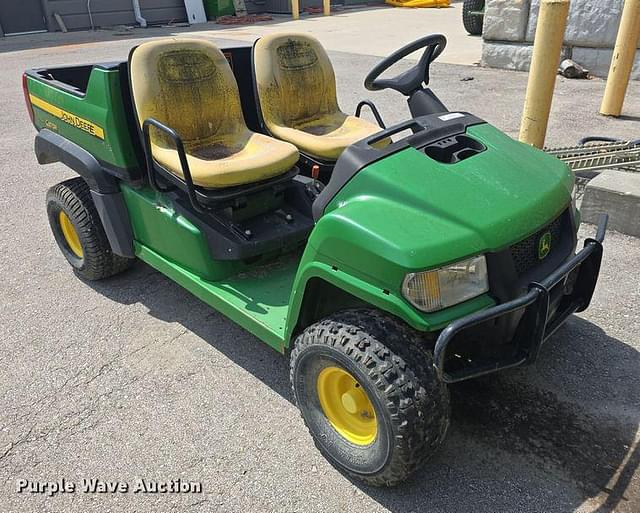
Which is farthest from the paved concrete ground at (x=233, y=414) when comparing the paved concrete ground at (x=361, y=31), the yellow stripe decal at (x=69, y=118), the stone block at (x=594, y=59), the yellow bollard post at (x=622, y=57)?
the paved concrete ground at (x=361, y=31)

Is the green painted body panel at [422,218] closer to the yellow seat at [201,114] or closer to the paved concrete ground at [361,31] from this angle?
the yellow seat at [201,114]

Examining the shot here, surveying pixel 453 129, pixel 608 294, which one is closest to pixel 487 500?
pixel 453 129

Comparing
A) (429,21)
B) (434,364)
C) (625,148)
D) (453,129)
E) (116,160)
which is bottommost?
(429,21)

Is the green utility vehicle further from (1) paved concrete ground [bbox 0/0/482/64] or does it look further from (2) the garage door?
(2) the garage door

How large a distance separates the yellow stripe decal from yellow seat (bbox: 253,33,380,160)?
36.1 inches

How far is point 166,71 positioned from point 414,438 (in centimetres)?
217

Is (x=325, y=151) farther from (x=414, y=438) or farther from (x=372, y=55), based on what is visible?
(x=372, y=55)

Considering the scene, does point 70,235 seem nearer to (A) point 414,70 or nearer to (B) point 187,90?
(B) point 187,90

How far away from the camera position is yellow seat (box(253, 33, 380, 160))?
3.27 metres

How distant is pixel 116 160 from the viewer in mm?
2969

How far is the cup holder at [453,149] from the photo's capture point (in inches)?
86.4

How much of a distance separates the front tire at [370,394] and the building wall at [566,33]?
731 centimetres

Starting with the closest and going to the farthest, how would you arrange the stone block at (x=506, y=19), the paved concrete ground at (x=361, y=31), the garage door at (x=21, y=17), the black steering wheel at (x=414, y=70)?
the black steering wheel at (x=414, y=70) → the stone block at (x=506, y=19) → the paved concrete ground at (x=361, y=31) → the garage door at (x=21, y=17)

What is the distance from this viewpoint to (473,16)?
39.3ft
